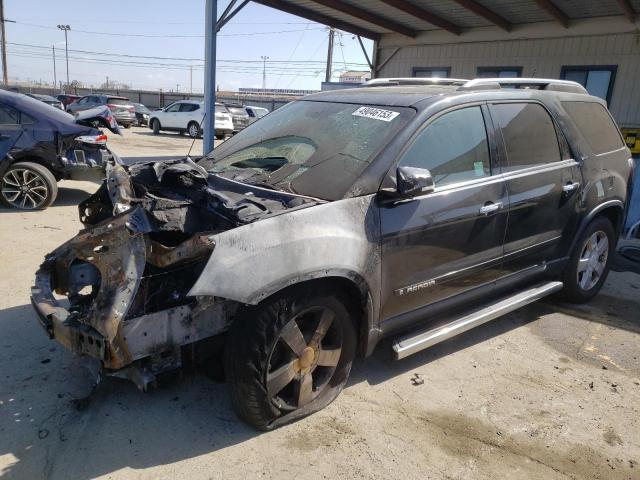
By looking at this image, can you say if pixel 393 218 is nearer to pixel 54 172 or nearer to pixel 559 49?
pixel 54 172

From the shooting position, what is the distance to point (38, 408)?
2.90 metres

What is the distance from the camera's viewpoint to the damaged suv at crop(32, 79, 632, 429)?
2.47m

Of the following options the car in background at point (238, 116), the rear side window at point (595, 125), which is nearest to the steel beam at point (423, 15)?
the rear side window at point (595, 125)

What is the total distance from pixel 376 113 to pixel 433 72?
1029 centimetres

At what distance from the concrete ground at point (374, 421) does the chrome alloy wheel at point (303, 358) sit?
18cm

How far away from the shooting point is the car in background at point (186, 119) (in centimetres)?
2253

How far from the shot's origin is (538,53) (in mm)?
10836

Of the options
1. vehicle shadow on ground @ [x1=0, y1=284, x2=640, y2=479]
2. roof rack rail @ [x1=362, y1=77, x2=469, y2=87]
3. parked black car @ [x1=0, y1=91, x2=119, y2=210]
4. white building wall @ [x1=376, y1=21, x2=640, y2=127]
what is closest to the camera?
vehicle shadow on ground @ [x1=0, y1=284, x2=640, y2=479]

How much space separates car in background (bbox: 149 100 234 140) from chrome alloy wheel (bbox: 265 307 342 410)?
810 inches

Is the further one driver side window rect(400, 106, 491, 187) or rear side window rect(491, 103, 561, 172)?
rear side window rect(491, 103, 561, 172)

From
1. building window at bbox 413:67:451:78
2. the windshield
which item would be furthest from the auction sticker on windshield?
building window at bbox 413:67:451:78

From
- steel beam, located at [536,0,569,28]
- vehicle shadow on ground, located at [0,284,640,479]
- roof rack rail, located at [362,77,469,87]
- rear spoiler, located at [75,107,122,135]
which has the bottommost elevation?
vehicle shadow on ground, located at [0,284,640,479]

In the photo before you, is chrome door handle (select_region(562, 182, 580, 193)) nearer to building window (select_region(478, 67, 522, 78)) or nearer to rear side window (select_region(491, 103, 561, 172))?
rear side window (select_region(491, 103, 561, 172))

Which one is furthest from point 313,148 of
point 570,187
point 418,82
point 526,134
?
point 570,187
